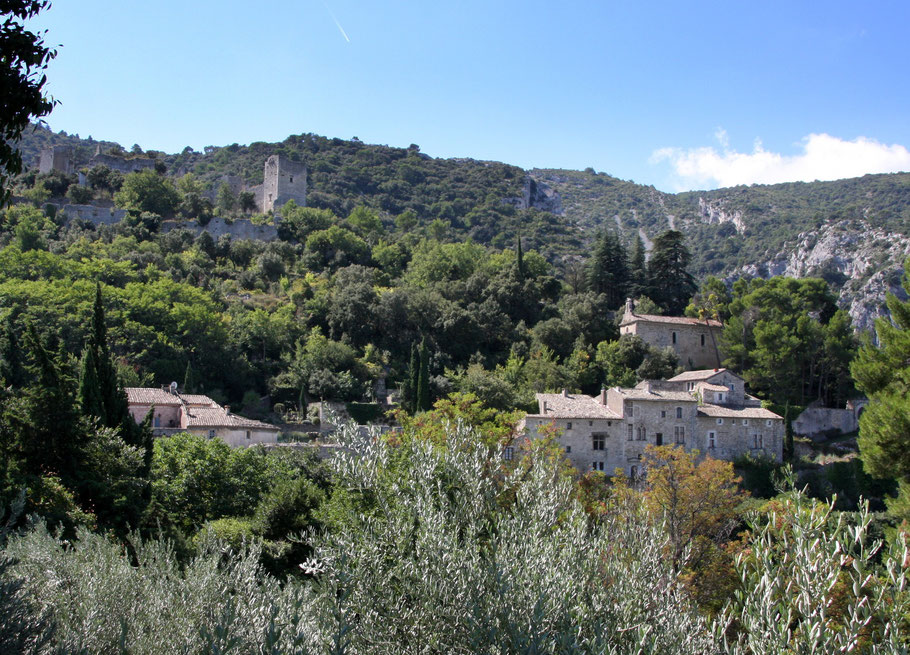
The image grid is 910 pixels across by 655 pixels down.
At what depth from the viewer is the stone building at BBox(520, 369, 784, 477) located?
3684 cm

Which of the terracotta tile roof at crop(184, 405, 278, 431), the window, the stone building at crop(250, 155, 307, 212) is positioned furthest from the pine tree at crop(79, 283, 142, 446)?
the stone building at crop(250, 155, 307, 212)

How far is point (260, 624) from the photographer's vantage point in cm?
657

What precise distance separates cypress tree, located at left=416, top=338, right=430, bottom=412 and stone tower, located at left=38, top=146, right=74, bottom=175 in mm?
57809

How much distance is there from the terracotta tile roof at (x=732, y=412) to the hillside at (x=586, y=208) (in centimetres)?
4115

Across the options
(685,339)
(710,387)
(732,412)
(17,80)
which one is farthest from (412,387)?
(17,80)

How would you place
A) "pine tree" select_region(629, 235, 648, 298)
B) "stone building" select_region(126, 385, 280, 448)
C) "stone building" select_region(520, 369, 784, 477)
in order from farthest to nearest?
"pine tree" select_region(629, 235, 648, 298), "stone building" select_region(520, 369, 784, 477), "stone building" select_region(126, 385, 280, 448)

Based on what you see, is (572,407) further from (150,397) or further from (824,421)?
(150,397)

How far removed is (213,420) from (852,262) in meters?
78.4

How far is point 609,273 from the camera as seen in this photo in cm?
5603

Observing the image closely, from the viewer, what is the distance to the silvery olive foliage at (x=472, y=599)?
6.20 metres

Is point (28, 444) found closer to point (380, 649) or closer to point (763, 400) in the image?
point (380, 649)

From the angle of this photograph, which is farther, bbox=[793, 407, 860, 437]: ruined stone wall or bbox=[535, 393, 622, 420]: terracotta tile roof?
bbox=[793, 407, 860, 437]: ruined stone wall

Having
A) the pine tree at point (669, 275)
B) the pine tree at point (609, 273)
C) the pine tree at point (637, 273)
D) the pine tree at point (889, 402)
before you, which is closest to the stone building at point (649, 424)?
the pine tree at point (637, 273)

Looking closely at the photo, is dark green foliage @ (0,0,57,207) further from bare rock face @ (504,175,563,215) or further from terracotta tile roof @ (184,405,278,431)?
bare rock face @ (504,175,563,215)
